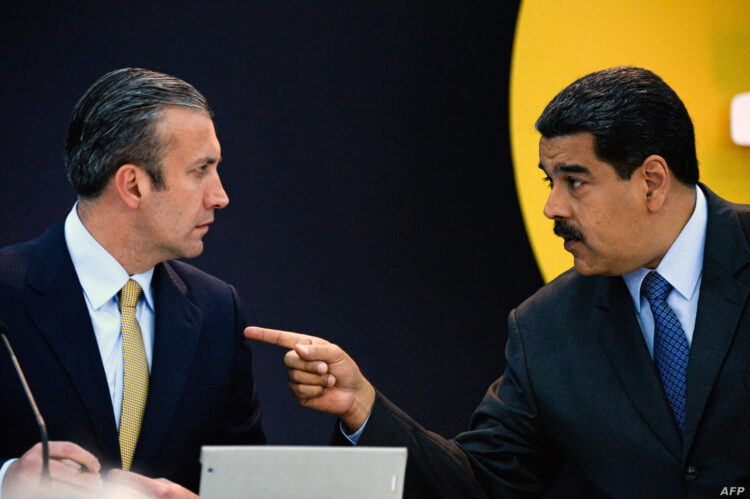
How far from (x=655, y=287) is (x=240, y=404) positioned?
42.4 inches

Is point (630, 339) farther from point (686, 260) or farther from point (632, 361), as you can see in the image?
point (686, 260)

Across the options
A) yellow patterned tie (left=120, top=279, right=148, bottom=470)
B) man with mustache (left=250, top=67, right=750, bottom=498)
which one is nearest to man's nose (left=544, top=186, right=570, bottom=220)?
man with mustache (left=250, top=67, right=750, bottom=498)

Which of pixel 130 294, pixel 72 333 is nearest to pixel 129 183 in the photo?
pixel 130 294

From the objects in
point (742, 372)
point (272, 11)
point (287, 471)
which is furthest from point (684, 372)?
point (272, 11)

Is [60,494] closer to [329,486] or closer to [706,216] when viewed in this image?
[329,486]

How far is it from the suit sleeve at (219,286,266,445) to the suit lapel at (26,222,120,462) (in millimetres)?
349

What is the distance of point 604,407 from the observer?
212 cm

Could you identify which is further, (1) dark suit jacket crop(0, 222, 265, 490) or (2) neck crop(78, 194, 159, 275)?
(2) neck crop(78, 194, 159, 275)

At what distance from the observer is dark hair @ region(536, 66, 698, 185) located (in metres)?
2.06

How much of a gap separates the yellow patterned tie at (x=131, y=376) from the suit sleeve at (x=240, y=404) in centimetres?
27

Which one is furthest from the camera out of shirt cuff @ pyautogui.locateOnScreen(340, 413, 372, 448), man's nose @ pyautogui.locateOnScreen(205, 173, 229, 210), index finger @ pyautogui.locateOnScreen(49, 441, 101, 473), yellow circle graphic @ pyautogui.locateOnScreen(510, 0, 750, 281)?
yellow circle graphic @ pyautogui.locateOnScreen(510, 0, 750, 281)

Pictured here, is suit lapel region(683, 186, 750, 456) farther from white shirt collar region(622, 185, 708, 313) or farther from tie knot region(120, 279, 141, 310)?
tie knot region(120, 279, 141, 310)

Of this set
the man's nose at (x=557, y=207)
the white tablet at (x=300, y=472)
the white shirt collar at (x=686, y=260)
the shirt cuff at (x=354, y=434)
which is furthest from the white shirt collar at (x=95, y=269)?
the white shirt collar at (x=686, y=260)

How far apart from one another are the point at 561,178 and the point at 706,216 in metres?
0.37
